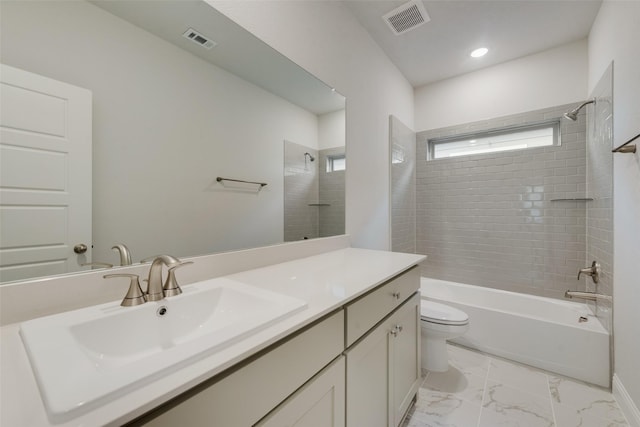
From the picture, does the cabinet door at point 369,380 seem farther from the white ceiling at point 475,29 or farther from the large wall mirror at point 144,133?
the white ceiling at point 475,29

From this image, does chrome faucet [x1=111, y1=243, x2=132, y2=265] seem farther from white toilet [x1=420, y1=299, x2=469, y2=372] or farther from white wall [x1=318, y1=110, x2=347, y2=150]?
white toilet [x1=420, y1=299, x2=469, y2=372]

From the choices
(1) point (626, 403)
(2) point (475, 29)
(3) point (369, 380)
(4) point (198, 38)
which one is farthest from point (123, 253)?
(2) point (475, 29)

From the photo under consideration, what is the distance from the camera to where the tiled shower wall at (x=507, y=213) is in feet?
7.54

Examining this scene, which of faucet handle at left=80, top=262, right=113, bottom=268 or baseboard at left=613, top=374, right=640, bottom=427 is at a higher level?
faucet handle at left=80, top=262, right=113, bottom=268

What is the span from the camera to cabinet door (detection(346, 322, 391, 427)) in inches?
35.0

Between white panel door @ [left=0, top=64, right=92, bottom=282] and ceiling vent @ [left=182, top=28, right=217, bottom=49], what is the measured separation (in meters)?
0.45

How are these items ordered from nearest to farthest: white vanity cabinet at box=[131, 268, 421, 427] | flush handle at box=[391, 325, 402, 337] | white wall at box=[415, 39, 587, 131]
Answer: white vanity cabinet at box=[131, 268, 421, 427] < flush handle at box=[391, 325, 402, 337] < white wall at box=[415, 39, 587, 131]

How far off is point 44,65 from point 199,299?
799 millimetres

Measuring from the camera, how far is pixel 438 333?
1.72 meters

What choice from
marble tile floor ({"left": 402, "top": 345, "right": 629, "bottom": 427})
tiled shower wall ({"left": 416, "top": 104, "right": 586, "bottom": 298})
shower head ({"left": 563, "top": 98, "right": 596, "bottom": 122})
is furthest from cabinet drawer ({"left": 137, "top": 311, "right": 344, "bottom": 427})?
shower head ({"left": 563, "top": 98, "right": 596, "bottom": 122})

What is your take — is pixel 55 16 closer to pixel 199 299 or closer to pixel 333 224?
pixel 199 299

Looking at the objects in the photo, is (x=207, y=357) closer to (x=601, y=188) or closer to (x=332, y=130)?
(x=332, y=130)

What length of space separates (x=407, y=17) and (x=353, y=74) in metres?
0.59

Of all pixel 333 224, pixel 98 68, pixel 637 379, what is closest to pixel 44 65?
pixel 98 68
